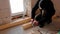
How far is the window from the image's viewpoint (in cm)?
204

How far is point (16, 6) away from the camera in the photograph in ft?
6.85

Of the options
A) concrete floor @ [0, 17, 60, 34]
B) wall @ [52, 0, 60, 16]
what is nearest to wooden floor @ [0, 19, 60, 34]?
concrete floor @ [0, 17, 60, 34]

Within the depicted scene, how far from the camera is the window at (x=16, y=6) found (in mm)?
2039

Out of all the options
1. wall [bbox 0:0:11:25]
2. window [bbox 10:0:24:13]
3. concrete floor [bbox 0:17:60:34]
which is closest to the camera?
concrete floor [bbox 0:17:60:34]

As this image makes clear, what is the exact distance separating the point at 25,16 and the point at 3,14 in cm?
47

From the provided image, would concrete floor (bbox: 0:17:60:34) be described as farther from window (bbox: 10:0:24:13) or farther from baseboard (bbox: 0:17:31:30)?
window (bbox: 10:0:24:13)

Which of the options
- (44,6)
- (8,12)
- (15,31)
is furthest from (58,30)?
(8,12)

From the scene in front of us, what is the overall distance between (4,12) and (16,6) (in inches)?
11.5

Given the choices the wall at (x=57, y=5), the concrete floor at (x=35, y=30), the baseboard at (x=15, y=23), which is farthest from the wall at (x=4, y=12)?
the wall at (x=57, y=5)

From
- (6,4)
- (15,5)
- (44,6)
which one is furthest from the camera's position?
(15,5)

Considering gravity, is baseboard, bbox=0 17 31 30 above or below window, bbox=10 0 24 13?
below

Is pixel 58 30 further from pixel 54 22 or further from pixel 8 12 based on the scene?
pixel 8 12

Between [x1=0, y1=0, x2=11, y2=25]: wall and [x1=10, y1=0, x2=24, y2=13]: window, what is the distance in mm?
158

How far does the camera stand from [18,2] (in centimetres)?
209
